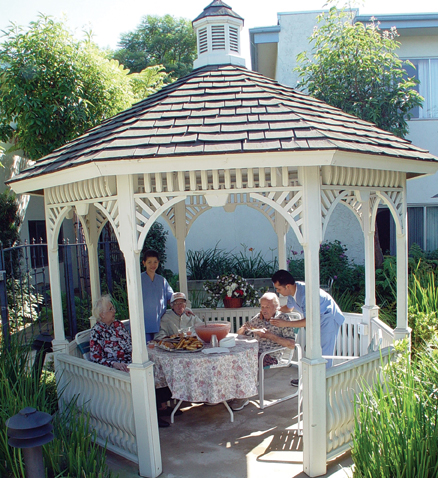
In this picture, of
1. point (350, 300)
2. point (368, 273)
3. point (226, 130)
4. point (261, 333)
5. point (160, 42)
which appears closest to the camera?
point (226, 130)

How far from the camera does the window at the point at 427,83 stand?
1072 cm

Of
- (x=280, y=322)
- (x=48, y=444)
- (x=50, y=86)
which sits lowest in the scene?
(x=48, y=444)

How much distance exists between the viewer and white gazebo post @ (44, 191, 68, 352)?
4762 mm

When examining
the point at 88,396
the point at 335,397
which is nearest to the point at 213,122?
the point at 335,397

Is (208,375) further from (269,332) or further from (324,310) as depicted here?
(324,310)

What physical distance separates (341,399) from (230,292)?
304 centimetres

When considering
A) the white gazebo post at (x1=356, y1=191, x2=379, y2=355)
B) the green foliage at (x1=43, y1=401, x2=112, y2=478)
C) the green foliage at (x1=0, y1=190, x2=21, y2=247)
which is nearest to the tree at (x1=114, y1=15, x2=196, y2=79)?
the green foliage at (x1=0, y1=190, x2=21, y2=247)

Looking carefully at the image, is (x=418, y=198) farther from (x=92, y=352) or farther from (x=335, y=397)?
(x=92, y=352)

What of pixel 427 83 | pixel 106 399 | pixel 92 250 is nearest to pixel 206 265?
pixel 92 250

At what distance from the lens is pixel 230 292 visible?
6.89m

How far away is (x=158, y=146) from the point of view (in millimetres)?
3643

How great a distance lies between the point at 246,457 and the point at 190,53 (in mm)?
26852

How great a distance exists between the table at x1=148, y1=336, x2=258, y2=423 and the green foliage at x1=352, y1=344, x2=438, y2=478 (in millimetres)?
1526

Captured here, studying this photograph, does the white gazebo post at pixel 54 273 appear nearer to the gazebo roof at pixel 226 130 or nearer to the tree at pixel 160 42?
the gazebo roof at pixel 226 130
